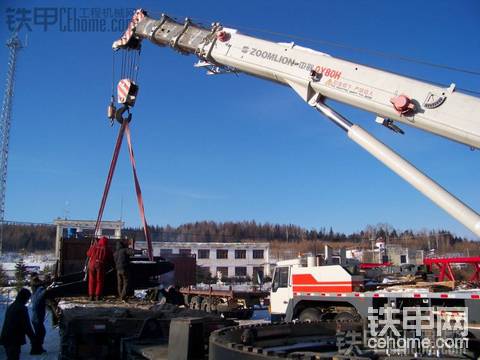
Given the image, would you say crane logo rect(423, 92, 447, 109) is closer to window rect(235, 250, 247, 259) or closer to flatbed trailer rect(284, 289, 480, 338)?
flatbed trailer rect(284, 289, 480, 338)

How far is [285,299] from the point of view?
1520 cm

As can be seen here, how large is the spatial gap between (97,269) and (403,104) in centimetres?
710

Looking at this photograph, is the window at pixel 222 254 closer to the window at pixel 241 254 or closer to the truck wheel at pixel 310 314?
the window at pixel 241 254

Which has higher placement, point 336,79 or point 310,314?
point 336,79

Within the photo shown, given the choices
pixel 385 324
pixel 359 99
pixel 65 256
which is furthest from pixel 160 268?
pixel 385 324

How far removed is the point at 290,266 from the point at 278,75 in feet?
28.9

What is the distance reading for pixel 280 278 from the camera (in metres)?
15.8

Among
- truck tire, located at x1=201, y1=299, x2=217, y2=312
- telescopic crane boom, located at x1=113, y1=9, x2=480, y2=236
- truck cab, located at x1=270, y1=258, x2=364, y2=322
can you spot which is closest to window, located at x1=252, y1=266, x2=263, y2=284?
truck tire, located at x1=201, y1=299, x2=217, y2=312

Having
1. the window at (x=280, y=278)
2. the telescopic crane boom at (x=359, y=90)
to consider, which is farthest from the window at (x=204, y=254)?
the telescopic crane boom at (x=359, y=90)

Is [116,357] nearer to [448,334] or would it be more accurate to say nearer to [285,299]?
[448,334]

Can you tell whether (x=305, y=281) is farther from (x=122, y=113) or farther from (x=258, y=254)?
(x=258, y=254)

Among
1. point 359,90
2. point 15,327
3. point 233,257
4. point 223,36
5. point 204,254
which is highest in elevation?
point 223,36

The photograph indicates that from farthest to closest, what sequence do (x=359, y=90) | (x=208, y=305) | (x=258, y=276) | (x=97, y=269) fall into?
(x=258, y=276) < (x=208, y=305) < (x=97, y=269) < (x=359, y=90)

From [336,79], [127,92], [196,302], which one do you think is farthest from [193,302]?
[336,79]
